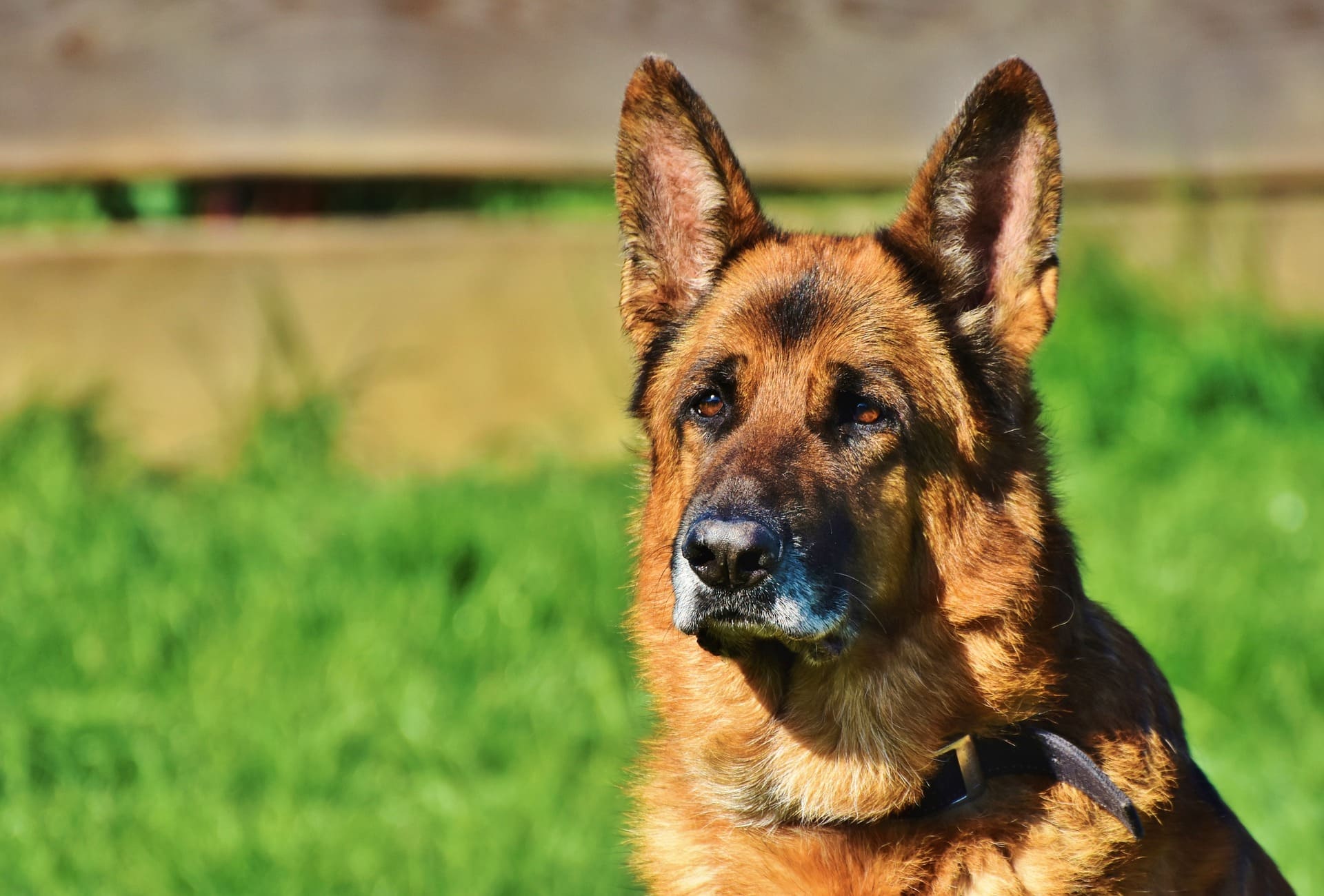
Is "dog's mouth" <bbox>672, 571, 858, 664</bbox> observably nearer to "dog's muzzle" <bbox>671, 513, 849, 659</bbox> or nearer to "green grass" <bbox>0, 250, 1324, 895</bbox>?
"dog's muzzle" <bbox>671, 513, 849, 659</bbox>

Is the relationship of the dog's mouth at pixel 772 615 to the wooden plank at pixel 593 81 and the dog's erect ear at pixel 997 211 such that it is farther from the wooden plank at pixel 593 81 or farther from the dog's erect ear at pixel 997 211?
the wooden plank at pixel 593 81

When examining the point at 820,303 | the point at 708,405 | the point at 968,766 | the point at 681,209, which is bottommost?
the point at 968,766

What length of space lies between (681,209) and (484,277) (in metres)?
3.69

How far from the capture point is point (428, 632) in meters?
5.41

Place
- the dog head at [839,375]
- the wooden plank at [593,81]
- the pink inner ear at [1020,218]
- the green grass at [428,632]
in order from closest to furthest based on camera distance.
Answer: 1. the dog head at [839,375]
2. the pink inner ear at [1020,218]
3. the green grass at [428,632]
4. the wooden plank at [593,81]

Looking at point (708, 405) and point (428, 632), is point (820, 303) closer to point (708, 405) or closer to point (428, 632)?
point (708, 405)

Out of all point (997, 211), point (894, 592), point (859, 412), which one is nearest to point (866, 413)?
point (859, 412)

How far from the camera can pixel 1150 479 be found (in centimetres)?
658

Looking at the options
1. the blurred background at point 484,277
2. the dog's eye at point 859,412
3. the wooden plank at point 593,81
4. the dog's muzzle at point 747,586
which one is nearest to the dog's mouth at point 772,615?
the dog's muzzle at point 747,586

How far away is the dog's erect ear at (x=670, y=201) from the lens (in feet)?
11.0

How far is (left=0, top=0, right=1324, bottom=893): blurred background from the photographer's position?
585cm

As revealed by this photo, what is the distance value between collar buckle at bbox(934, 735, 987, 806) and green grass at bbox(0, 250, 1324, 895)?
3.34 ft

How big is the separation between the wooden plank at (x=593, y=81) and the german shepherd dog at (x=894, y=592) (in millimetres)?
3743

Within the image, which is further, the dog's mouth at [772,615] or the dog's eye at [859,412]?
the dog's eye at [859,412]
